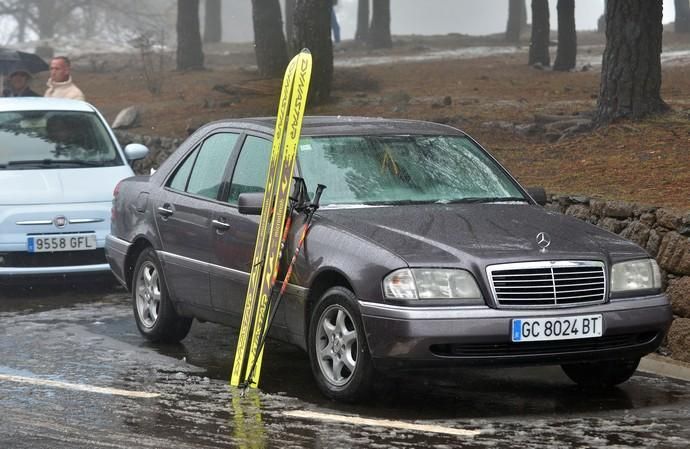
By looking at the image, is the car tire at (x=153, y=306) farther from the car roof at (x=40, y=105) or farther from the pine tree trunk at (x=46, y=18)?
the pine tree trunk at (x=46, y=18)

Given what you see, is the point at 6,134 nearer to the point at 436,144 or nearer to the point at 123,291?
the point at 123,291

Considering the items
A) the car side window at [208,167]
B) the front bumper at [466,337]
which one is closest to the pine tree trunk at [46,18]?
the car side window at [208,167]

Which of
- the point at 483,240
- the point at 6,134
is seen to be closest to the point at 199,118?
the point at 6,134

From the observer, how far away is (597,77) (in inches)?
1072

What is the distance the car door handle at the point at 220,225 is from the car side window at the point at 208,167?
295 millimetres

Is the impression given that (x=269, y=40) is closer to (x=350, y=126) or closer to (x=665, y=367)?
(x=350, y=126)

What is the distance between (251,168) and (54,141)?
203 inches

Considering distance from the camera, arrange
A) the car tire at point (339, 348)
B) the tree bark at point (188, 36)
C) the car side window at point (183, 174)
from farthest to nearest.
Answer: the tree bark at point (188, 36) < the car side window at point (183, 174) < the car tire at point (339, 348)

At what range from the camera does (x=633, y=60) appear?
1642cm

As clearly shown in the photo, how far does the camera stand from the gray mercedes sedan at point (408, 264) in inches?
298

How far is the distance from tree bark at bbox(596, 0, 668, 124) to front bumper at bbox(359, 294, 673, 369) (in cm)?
896

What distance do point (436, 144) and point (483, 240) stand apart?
1.62 m

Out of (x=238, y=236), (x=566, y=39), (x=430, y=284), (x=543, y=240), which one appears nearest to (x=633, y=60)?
(x=238, y=236)

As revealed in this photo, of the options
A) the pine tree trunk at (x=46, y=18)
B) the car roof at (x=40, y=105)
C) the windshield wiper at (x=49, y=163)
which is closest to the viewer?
the windshield wiper at (x=49, y=163)
